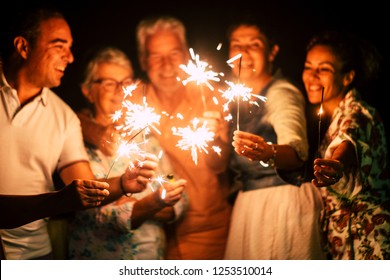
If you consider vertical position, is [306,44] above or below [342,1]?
below

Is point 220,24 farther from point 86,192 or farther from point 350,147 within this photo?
point 86,192

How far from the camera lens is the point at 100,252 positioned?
3275 mm

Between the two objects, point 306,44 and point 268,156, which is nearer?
point 268,156

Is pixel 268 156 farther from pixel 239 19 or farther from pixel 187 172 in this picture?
pixel 239 19

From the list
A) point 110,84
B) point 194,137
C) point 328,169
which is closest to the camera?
point 328,169

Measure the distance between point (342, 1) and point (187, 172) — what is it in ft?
4.79

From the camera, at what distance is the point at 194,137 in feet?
10.6

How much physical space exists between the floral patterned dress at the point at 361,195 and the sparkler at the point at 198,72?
0.81m

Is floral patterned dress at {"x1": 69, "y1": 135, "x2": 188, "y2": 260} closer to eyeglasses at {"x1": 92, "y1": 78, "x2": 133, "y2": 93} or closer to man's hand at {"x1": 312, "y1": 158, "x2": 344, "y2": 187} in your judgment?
eyeglasses at {"x1": 92, "y1": 78, "x2": 133, "y2": 93}

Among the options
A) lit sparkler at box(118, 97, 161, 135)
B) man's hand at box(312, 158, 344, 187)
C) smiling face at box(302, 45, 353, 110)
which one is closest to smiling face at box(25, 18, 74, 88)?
lit sparkler at box(118, 97, 161, 135)

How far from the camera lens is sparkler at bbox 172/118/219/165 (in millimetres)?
3234

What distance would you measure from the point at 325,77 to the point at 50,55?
5.54ft

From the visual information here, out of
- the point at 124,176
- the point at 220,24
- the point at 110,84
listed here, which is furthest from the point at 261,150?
the point at 110,84
